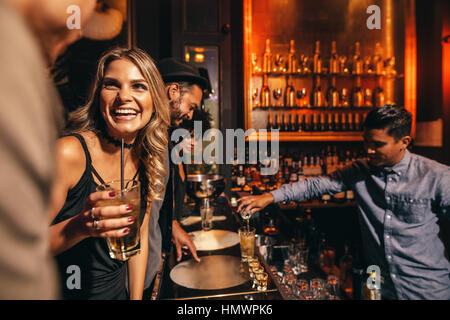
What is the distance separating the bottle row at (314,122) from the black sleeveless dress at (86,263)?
9.98 feet

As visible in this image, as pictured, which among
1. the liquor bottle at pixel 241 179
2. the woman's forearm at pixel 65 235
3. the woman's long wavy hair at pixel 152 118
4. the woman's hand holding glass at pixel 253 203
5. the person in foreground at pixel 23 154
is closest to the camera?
the person in foreground at pixel 23 154

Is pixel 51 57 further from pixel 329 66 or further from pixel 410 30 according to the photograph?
pixel 410 30

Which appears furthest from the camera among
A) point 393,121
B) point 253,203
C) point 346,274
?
point 346,274

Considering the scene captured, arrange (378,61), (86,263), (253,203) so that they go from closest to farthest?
(86,263) < (253,203) < (378,61)

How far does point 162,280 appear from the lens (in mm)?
1329

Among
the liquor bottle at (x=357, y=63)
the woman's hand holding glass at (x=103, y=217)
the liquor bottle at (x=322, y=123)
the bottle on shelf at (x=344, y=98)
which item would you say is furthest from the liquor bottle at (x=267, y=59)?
the woman's hand holding glass at (x=103, y=217)

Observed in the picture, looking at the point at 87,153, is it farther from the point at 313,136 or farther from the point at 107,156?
the point at 313,136

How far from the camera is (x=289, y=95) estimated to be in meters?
3.94

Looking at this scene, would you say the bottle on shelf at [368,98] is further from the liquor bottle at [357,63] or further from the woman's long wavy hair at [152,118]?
the woman's long wavy hair at [152,118]

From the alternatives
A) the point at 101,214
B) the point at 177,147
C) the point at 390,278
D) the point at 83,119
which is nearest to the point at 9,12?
the point at 101,214

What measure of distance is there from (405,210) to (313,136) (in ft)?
6.47

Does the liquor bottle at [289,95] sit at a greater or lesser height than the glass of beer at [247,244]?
greater

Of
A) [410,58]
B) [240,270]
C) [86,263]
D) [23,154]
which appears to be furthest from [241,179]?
[23,154]

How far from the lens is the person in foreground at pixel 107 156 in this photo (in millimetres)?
1242
